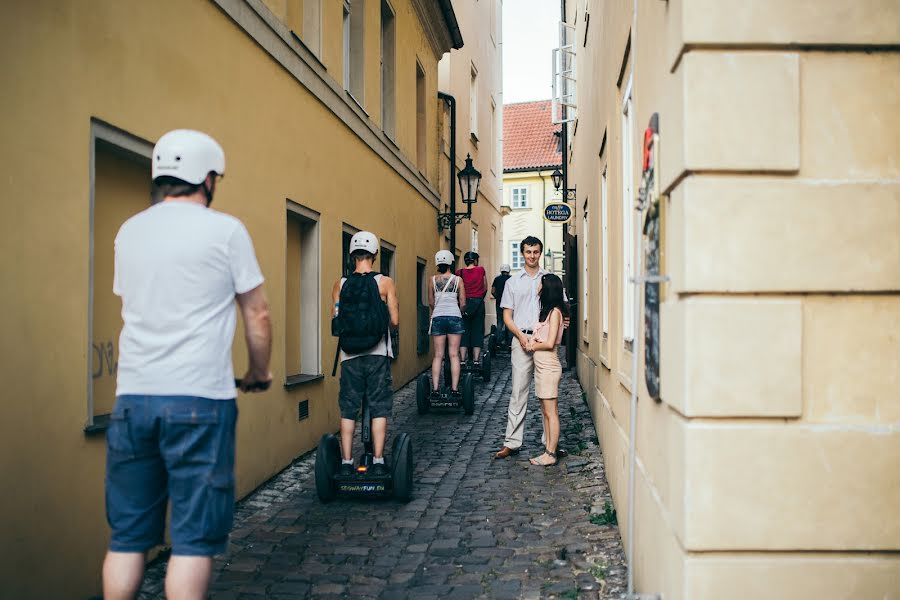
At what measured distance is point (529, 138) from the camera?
46094 millimetres

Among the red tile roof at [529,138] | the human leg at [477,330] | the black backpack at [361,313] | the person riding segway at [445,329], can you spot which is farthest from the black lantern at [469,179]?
the red tile roof at [529,138]

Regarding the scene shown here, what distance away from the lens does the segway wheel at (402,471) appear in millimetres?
5809

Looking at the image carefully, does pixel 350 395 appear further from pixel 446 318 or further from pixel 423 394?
pixel 446 318

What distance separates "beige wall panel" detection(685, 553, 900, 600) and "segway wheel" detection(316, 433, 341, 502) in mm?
3428

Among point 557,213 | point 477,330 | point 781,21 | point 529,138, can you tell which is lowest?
point 477,330

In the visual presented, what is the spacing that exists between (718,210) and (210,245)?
170cm

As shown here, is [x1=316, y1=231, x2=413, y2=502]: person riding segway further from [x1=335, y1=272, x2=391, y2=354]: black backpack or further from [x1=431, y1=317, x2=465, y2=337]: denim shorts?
[x1=431, y1=317, x2=465, y2=337]: denim shorts

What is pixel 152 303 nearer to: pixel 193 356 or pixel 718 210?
pixel 193 356

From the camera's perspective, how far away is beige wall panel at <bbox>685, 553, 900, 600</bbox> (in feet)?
8.73

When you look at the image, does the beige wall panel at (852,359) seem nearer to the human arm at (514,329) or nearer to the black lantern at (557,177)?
the human arm at (514,329)

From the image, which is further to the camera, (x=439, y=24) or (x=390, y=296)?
(x=439, y=24)

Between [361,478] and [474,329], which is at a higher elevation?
[474,329]

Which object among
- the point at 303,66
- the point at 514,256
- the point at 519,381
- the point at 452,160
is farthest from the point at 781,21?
the point at 514,256

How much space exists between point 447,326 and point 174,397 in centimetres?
764
